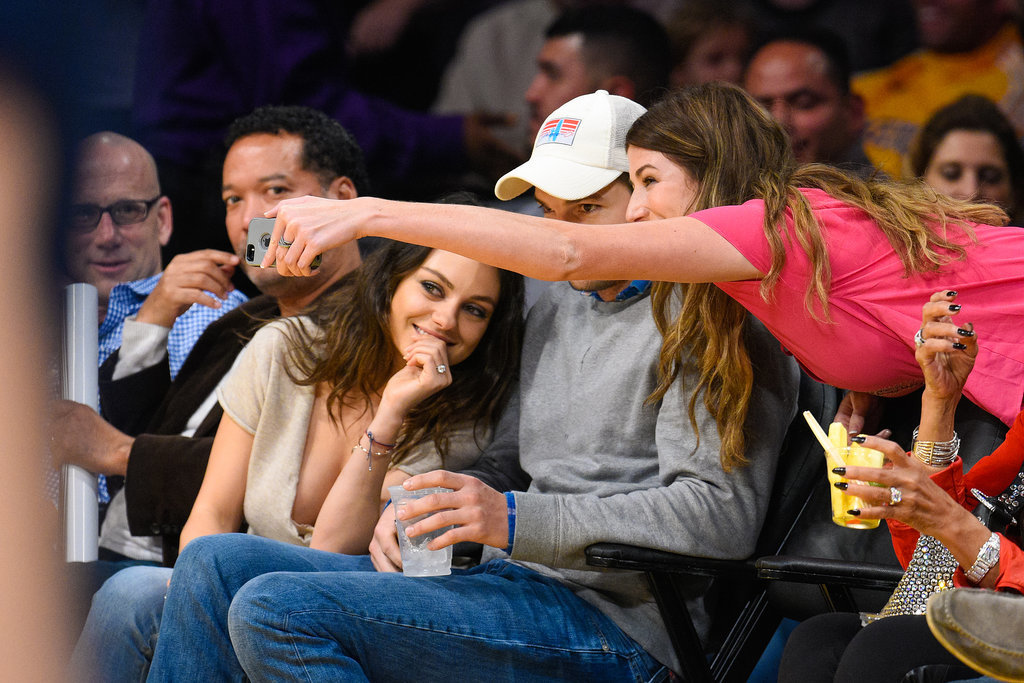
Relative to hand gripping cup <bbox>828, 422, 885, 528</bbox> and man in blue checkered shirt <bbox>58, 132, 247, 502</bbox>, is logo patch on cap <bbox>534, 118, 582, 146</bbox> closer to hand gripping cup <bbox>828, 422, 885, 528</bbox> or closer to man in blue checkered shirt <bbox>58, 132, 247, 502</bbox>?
hand gripping cup <bbox>828, 422, 885, 528</bbox>

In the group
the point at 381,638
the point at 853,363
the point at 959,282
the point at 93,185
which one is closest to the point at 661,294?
the point at 853,363

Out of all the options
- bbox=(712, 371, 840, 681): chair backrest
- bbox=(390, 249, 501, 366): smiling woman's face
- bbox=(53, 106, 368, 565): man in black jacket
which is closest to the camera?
bbox=(712, 371, 840, 681): chair backrest

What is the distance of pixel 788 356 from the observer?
83.4 inches

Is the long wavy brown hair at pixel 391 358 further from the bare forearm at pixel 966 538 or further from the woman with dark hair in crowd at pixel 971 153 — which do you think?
the woman with dark hair in crowd at pixel 971 153

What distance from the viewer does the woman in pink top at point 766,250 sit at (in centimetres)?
163

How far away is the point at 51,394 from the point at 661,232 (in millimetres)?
2011

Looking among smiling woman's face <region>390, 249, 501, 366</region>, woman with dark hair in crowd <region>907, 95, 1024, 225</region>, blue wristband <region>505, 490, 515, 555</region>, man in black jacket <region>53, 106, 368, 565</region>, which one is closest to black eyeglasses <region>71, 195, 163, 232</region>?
man in black jacket <region>53, 106, 368, 565</region>

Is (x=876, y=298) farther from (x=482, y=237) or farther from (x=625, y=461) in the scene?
(x=482, y=237)

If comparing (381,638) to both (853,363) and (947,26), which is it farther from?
(947,26)

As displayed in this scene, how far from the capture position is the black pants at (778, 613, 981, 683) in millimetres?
1468

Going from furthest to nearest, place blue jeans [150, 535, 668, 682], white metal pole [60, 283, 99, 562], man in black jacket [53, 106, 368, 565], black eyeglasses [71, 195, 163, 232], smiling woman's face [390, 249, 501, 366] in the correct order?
black eyeglasses [71, 195, 163, 232] < man in black jacket [53, 106, 368, 565] < white metal pole [60, 283, 99, 562] < smiling woman's face [390, 249, 501, 366] < blue jeans [150, 535, 668, 682]

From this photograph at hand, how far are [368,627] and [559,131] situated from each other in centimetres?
116

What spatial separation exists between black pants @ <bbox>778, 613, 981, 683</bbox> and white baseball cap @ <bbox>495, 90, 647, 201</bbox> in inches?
40.2

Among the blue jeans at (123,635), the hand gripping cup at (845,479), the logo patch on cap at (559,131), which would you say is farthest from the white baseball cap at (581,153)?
the blue jeans at (123,635)
